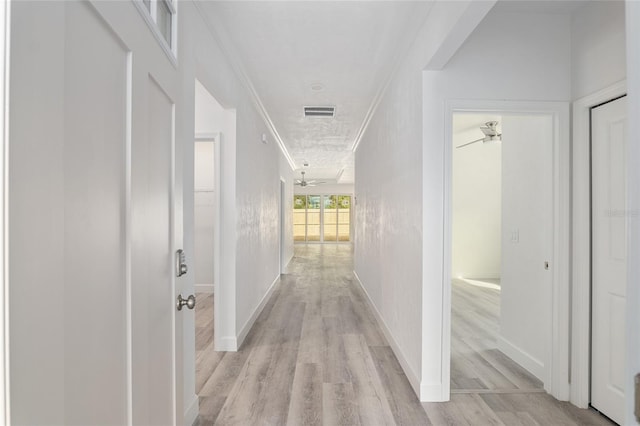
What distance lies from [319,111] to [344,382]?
316 cm

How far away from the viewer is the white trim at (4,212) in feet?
1.55

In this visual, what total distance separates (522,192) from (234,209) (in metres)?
2.57

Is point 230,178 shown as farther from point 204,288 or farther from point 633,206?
point 204,288

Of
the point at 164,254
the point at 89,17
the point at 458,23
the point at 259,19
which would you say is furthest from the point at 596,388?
the point at 259,19

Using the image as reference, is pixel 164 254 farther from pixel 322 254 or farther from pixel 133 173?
pixel 322 254

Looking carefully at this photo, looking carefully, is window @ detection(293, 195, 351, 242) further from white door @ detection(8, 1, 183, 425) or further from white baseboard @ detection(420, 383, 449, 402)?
white door @ detection(8, 1, 183, 425)

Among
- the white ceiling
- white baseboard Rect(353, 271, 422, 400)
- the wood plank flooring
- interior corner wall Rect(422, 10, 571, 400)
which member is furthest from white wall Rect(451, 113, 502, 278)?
interior corner wall Rect(422, 10, 571, 400)

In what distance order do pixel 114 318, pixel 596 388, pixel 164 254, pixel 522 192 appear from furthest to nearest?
pixel 522 192 → pixel 596 388 → pixel 164 254 → pixel 114 318

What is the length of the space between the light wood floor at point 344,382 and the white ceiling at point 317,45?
2.57m

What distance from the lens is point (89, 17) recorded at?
2.37 feet

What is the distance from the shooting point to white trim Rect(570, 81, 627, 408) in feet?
7.34

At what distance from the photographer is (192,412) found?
199 cm

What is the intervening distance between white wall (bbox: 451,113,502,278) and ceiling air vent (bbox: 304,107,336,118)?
314 centimetres

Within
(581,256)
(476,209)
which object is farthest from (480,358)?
(476,209)
